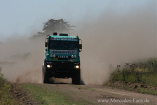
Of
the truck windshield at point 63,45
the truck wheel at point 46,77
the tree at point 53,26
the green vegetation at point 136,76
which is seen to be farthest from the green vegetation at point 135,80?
the tree at point 53,26

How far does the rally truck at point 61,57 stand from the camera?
22.7 meters

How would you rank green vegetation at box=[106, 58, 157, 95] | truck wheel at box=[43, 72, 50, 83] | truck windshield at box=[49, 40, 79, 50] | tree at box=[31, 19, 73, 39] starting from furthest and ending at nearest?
tree at box=[31, 19, 73, 39] < truck wheel at box=[43, 72, 50, 83] < truck windshield at box=[49, 40, 79, 50] < green vegetation at box=[106, 58, 157, 95]

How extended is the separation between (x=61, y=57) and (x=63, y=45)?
34.1 inches

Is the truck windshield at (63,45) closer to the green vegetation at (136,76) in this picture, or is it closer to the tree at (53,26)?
the green vegetation at (136,76)

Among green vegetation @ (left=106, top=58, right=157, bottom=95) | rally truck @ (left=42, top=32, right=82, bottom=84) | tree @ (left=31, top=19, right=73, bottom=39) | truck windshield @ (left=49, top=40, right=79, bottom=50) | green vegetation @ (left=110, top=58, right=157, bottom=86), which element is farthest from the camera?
tree @ (left=31, top=19, right=73, bottom=39)

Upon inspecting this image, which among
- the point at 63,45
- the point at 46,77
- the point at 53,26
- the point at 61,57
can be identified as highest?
the point at 53,26

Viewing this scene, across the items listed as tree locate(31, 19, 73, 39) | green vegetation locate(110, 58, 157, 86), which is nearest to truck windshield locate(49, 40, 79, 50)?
green vegetation locate(110, 58, 157, 86)

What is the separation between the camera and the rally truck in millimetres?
22719

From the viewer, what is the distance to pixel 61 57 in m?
22.8

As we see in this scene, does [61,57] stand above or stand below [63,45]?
below

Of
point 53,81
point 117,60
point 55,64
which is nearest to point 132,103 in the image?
point 55,64

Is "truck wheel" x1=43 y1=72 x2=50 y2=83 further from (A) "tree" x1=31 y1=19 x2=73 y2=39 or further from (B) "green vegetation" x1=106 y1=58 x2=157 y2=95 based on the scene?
(A) "tree" x1=31 y1=19 x2=73 y2=39

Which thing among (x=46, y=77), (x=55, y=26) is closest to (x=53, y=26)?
(x=55, y=26)

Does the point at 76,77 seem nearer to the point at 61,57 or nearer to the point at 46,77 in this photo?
the point at 61,57
